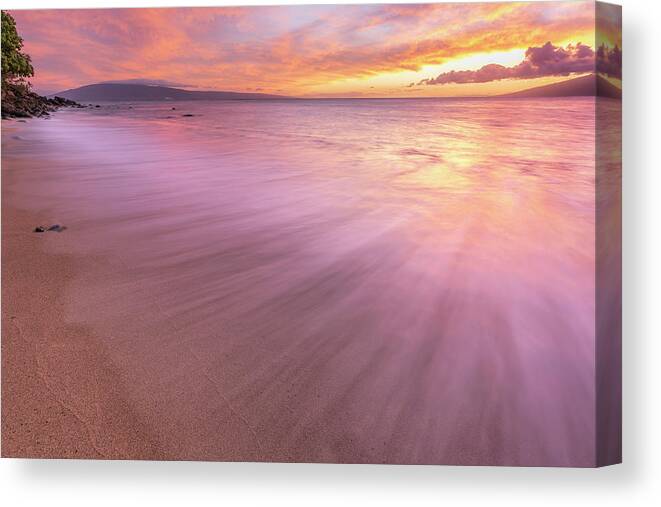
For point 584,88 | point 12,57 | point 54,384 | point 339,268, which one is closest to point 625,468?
point 339,268

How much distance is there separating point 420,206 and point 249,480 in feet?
5.10

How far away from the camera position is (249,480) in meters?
2.92

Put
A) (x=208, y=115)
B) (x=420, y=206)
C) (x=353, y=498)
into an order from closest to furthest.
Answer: (x=353, y=498), (x=420, y=206), (x=208, y=115)

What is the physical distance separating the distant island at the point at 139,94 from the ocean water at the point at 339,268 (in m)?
0.05

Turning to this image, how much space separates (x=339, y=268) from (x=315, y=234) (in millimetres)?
267

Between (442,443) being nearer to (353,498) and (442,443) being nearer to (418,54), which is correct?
(353,498)

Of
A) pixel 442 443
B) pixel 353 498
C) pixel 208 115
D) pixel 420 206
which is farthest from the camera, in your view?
pixel 208 115

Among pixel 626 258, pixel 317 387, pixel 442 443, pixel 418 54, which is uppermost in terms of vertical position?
pixel 418 54

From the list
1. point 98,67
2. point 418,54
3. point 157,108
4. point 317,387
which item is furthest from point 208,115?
point 317,387

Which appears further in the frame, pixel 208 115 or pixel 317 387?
pixel 208 115

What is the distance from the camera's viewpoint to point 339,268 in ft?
10.1

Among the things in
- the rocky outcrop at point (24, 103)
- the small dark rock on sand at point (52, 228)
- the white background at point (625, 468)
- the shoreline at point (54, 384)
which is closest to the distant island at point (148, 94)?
the rocky outcrop at point (24, 103)

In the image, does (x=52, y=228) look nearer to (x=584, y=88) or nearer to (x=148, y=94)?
(x=148, y=94)

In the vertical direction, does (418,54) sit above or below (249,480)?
above
